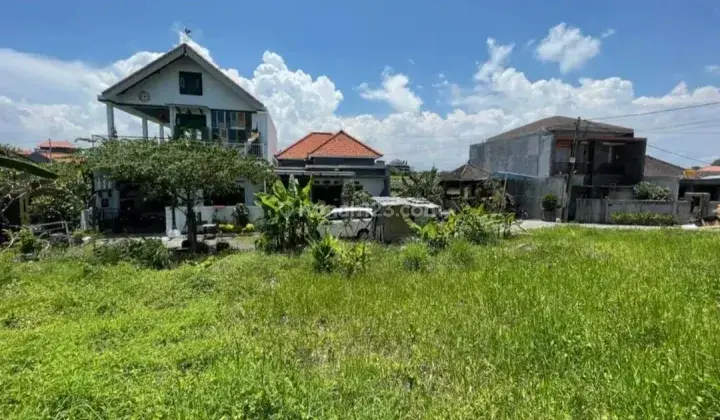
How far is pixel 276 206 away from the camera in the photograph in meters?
12.0

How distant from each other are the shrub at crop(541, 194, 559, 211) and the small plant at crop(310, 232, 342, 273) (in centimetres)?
1971

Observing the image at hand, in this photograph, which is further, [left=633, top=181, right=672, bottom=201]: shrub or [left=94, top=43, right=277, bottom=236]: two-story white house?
[left=633, top=181, right=672, bottom=201]: shrub

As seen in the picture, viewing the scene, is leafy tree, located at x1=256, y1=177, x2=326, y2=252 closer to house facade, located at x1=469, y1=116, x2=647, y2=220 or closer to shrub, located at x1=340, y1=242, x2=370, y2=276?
shrub, located at x1=340, y1=242, x2=370, y2=276

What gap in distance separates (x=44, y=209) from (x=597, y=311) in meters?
21.4

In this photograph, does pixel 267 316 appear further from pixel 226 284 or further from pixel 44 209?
pixel 44 209

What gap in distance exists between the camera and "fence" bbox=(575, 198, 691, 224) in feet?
72.4

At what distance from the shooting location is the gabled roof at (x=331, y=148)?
25791 mm

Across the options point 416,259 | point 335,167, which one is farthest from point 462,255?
point 335,167

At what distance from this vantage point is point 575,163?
25.5m

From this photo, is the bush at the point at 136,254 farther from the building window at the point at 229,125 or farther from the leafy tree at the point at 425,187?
the leafy tree at the point at 425,187

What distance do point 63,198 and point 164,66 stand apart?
8171 millimetres

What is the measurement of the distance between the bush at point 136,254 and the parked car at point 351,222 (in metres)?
6.63

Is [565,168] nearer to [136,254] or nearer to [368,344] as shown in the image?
[368,344]

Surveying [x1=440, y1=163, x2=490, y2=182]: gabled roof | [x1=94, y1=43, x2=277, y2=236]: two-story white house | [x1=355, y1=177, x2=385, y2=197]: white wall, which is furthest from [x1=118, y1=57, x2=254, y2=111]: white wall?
[x1=440, y1=163, x2=490, y2=182]: gabled roof
